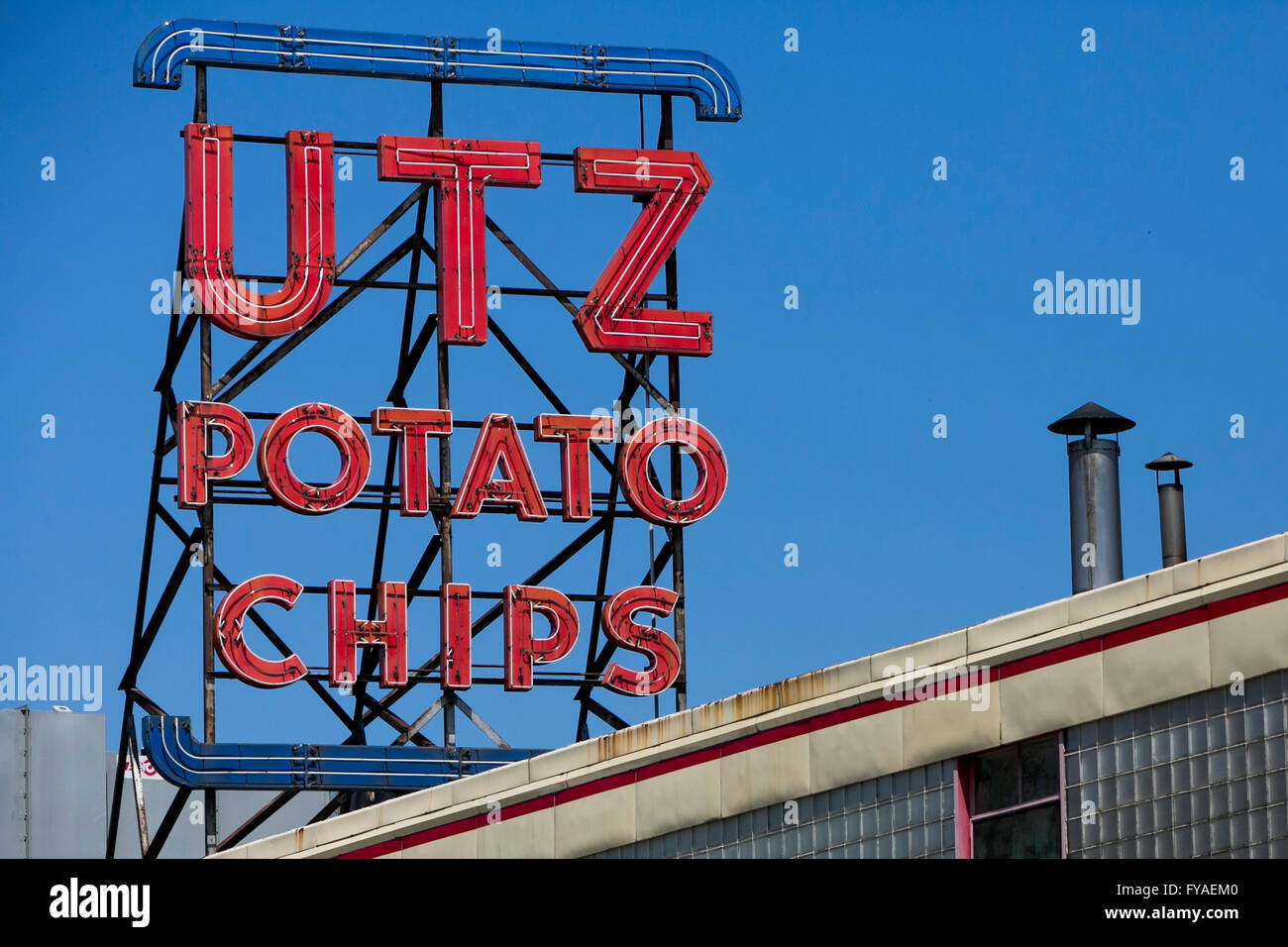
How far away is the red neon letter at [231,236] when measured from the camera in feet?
133

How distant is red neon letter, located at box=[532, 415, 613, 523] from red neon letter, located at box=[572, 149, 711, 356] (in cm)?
153

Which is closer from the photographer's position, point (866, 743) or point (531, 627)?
point (866, 743)

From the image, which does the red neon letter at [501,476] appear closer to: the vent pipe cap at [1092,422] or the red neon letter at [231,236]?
the red neon letter at [231,236]

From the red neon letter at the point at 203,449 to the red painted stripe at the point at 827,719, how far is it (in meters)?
11.8

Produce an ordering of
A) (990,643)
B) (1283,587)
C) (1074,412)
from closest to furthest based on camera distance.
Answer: (1283,587)
(990,643)
(1074,412)

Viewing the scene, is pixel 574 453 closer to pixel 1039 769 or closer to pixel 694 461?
pixel 694 461

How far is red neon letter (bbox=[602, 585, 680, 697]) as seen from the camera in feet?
136

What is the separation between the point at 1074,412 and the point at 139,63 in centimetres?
1844

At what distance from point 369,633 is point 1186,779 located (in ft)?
67.8

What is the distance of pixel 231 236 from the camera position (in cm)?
4094

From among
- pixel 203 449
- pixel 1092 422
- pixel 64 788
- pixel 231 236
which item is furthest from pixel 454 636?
pixel 64 788
